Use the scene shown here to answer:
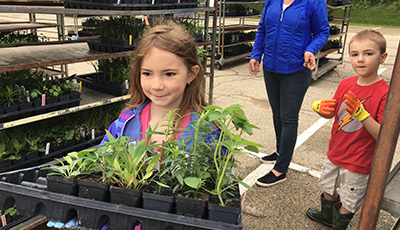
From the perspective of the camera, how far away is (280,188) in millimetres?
2898

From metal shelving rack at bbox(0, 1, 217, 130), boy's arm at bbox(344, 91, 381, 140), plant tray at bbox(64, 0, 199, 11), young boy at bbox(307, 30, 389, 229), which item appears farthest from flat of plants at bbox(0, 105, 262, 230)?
plant tray at bbox(64, 0, 199, 11)

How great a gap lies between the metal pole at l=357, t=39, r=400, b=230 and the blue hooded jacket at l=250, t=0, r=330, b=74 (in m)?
1.73

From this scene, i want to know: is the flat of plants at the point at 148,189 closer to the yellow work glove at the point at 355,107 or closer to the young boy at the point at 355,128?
the yellow work glove at the point at 355,107

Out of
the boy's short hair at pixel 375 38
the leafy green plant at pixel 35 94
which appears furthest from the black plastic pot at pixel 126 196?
the leafy green plant at pixel 35 94

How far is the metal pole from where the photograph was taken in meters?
0.85

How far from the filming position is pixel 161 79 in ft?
4.29

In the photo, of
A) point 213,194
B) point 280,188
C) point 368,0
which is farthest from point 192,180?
point 368,0

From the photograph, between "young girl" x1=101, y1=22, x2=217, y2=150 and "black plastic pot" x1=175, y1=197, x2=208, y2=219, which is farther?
"young girl" x1=101, y1=22, x2=217, y2=150

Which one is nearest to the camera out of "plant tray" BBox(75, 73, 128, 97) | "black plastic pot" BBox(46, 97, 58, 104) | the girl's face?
the girl's face

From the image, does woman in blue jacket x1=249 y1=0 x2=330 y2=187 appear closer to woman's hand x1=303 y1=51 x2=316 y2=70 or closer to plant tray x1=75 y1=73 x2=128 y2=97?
woman's hand x1=303 y1=51 x2=316 y2=70

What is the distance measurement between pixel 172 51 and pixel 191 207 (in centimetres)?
69

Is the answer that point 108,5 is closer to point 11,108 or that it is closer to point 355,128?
point 11,108

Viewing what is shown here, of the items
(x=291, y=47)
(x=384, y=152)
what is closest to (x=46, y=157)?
(x=291, y=47)

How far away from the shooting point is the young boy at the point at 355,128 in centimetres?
177
